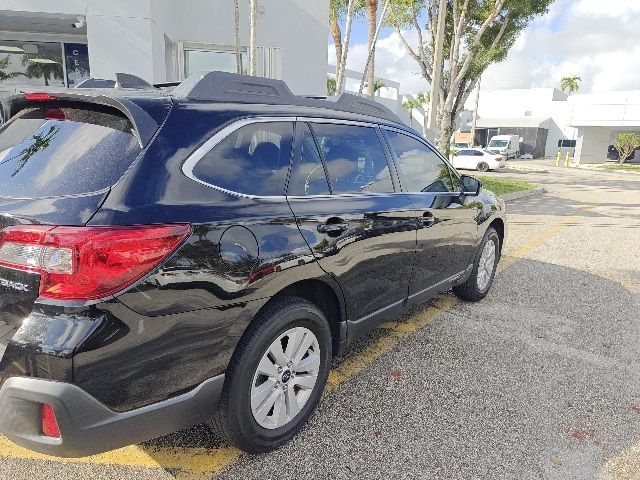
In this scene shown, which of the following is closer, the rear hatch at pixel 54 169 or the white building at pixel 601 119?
the rear hatch at pixel 54 169

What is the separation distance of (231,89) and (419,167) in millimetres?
1874

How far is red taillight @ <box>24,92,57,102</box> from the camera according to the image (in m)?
2.20

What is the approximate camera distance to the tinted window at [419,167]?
137 inches

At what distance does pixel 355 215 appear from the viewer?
281 cm

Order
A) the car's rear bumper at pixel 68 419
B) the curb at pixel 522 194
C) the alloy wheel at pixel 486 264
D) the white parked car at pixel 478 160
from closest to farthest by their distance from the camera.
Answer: the car's rear bumper at pixel 68 419 < the alloy wheel at pixel 486 264 < the curb at pixel 522 194 < the white parked car at pixel 478 160

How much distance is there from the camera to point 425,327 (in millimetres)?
4129

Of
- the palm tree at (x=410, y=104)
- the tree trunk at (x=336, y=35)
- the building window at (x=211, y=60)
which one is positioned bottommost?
the building window at (x=211, y=60)

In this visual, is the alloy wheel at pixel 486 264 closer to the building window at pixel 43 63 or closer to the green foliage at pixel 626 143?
the building window at pixel 43 63

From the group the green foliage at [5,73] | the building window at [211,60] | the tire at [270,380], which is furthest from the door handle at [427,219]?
the green foliage at [5,73]

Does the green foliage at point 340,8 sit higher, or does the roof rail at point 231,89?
the green foliage at point 340,8

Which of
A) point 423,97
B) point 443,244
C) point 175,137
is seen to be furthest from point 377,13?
point 423,97

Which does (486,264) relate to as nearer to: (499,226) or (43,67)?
(499,226)

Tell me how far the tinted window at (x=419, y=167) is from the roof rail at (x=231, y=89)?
1145mm

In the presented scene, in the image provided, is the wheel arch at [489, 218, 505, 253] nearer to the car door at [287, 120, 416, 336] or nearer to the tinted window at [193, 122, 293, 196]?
the car door at [287, 120, 416, 336]
